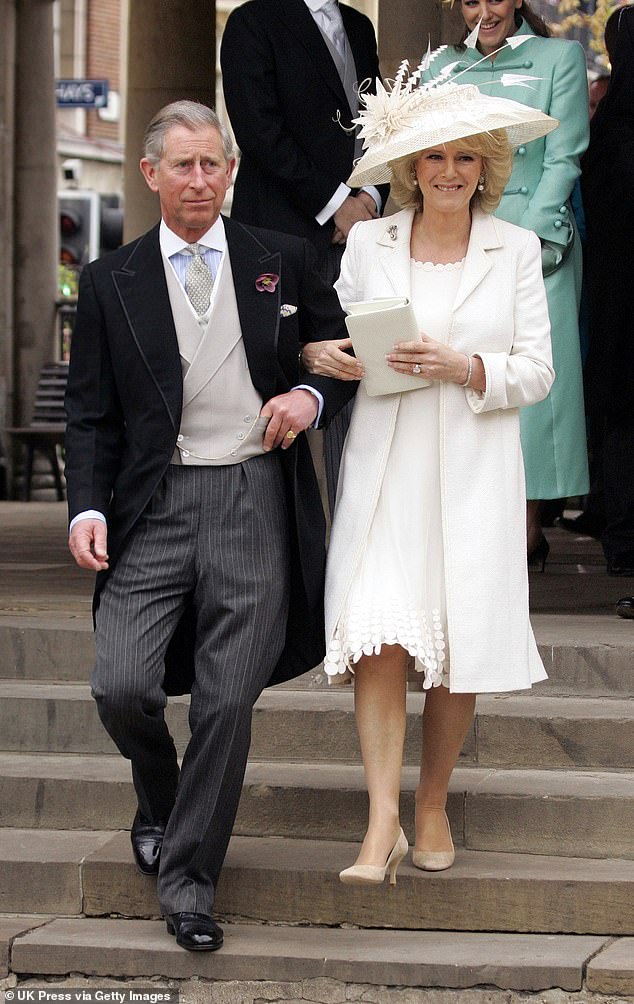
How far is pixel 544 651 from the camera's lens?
5441mm

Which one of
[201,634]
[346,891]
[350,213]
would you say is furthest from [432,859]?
[350,213]

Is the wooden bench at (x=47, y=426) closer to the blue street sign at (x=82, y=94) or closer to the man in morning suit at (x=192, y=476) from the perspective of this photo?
the blue street sign at (x=82, y=94)

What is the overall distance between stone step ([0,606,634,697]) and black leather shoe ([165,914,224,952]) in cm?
141

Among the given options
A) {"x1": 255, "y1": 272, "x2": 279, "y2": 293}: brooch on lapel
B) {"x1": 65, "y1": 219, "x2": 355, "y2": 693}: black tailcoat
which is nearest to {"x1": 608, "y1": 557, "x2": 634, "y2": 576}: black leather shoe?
{"x1": 65, "y1": 219, "x2": 355, "y2": 693}: black tailcoat

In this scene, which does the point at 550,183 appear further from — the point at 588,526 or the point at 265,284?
the point at 588,526

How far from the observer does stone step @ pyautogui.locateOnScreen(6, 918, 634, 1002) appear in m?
4.18

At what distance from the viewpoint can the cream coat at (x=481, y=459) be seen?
13.8 ft

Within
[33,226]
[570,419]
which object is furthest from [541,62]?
[33,226]

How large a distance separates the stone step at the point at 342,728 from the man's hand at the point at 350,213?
4.91ft

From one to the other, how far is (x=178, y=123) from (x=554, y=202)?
81.3 inches

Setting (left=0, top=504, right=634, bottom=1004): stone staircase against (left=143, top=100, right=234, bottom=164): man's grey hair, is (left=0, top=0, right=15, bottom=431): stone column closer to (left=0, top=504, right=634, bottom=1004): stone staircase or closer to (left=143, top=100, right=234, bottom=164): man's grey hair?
(left=0, top=504, right=634, bottom=1004): stone staircase

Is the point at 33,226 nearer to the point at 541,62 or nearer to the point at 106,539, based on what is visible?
the point at 541,62

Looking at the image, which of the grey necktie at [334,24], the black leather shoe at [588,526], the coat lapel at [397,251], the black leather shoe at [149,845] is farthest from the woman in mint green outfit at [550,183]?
the black leather shoe at [588,526]

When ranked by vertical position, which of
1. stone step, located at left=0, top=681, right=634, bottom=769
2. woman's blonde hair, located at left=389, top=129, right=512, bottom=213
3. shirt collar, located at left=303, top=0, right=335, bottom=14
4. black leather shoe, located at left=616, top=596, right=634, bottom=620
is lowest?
stone step, located at left=0, top=681, right=634, bottom=769
